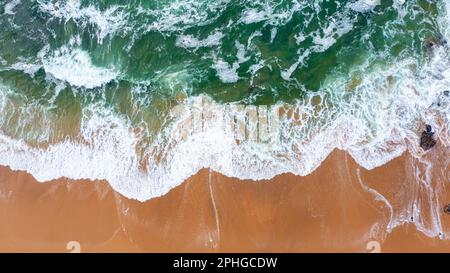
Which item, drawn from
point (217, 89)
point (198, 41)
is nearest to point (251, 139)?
point (217, 89)

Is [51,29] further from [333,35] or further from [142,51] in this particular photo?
[333,35]

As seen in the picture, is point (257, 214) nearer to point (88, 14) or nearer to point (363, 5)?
point (363, 5)


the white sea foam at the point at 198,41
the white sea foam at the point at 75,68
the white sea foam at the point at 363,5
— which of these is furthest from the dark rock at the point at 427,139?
the white sea foam at the point at 75,68

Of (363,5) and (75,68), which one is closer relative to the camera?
(363,5)

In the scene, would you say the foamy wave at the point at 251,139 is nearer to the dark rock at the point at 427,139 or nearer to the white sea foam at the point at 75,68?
the dark rock at the point at 427,139

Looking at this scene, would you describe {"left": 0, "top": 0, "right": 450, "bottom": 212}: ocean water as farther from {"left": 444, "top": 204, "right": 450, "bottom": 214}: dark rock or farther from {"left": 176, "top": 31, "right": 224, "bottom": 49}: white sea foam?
{"left": 444, "top": 204, "right": 450, "bottom": 214}: dark rock
